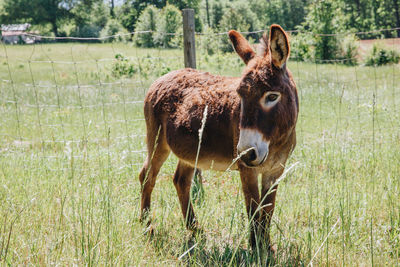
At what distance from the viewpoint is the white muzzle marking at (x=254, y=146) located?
2.21 m

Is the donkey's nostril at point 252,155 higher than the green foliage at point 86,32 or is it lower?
lower

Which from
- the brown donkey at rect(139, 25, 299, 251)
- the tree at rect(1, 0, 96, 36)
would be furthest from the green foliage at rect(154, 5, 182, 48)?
the tree at rect(1, 0, 96, 36)

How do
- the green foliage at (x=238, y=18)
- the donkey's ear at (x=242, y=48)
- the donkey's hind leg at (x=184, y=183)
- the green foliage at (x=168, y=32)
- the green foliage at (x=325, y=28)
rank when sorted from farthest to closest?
the green foliage at (x=238, y=18) → the green foliage at (x=325, y=28) → the green foliage at (x=168, y=32) → the donkey's hind leg at (x=184, y=183) → the donkey's ear at (x=242, y=48)

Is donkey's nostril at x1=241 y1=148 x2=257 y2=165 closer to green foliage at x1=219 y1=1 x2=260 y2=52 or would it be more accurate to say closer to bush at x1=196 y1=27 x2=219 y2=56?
bush at x1=196 y1=27 x2=219 y2=56

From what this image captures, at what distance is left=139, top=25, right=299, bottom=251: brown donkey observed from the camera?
2.35 metres

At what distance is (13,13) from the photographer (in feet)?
183

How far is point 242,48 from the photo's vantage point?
274 centimetres

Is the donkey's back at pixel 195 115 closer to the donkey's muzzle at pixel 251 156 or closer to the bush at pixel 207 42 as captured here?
the donkey's muzzle at pixel 251 156

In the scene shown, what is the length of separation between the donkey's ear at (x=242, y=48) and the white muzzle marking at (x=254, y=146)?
2.43ft

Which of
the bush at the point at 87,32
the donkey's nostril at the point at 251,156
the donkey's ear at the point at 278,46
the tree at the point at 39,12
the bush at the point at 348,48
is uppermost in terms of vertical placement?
the tree at the point at 39,12

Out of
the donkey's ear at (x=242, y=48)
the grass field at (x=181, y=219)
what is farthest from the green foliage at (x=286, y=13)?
the donkey's ear at (x=242, y=48)

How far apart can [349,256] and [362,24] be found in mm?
59825

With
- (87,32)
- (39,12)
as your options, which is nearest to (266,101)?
(87,32)

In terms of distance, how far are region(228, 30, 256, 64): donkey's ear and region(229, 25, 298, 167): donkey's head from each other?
5.8 inches
